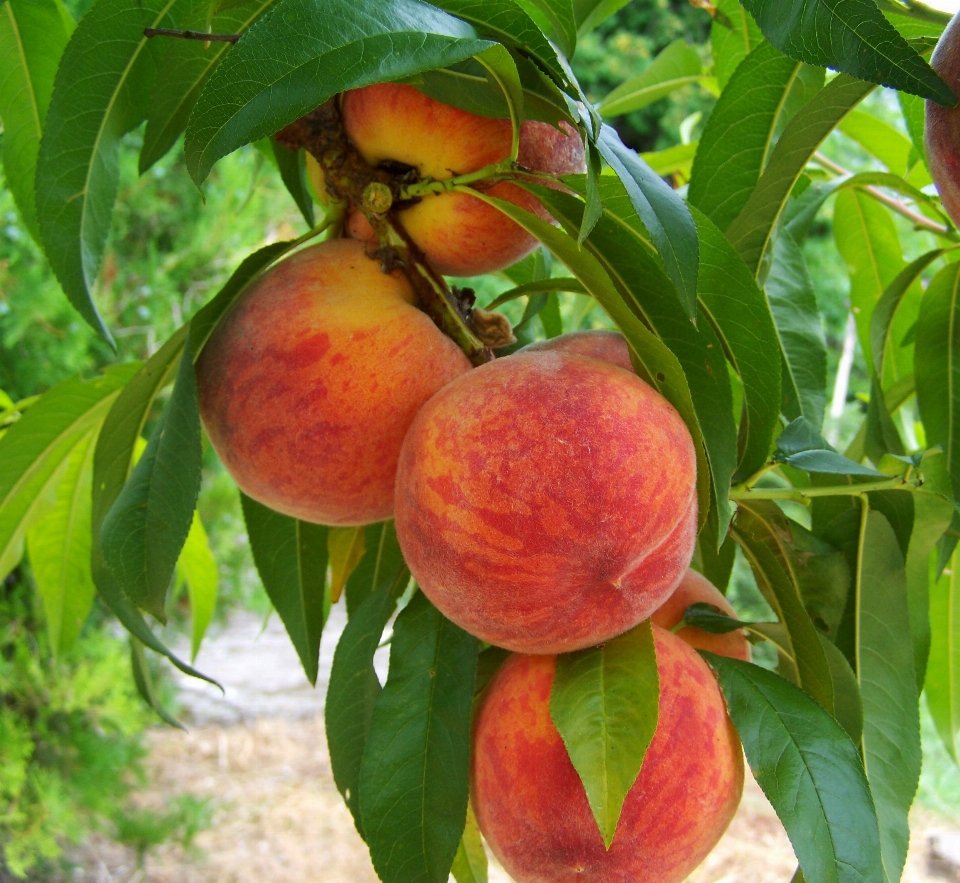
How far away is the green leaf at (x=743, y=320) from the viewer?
0.54 metres

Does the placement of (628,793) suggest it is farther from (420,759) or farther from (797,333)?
(797,333)

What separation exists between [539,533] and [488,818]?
0.21 meters

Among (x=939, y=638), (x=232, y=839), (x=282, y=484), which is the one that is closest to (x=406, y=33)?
(x=282, y=484)

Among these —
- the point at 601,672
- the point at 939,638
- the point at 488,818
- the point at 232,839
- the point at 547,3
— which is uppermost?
the point at 547,3

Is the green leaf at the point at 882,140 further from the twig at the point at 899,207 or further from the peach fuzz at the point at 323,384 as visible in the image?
the peach fuzz at the point at 323,384

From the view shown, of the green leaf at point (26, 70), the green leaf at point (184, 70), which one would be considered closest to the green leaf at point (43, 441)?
the green leaf at point (26, 70)

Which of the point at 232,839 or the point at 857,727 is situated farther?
the point at 232,839

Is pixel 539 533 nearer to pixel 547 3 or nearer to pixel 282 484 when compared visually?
pixel 282 484

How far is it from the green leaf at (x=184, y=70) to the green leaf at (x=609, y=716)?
0.43m

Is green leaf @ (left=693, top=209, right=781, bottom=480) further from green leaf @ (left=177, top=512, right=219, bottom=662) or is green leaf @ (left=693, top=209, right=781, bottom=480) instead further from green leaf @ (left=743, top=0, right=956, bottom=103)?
green leaf @ (left=177, top=512, right=219, bottom=662)

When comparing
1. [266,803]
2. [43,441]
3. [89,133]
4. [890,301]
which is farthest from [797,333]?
[266,803]

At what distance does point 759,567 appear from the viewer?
24.8 inches

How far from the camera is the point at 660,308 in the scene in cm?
56

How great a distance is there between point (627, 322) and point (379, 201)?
185 mm
